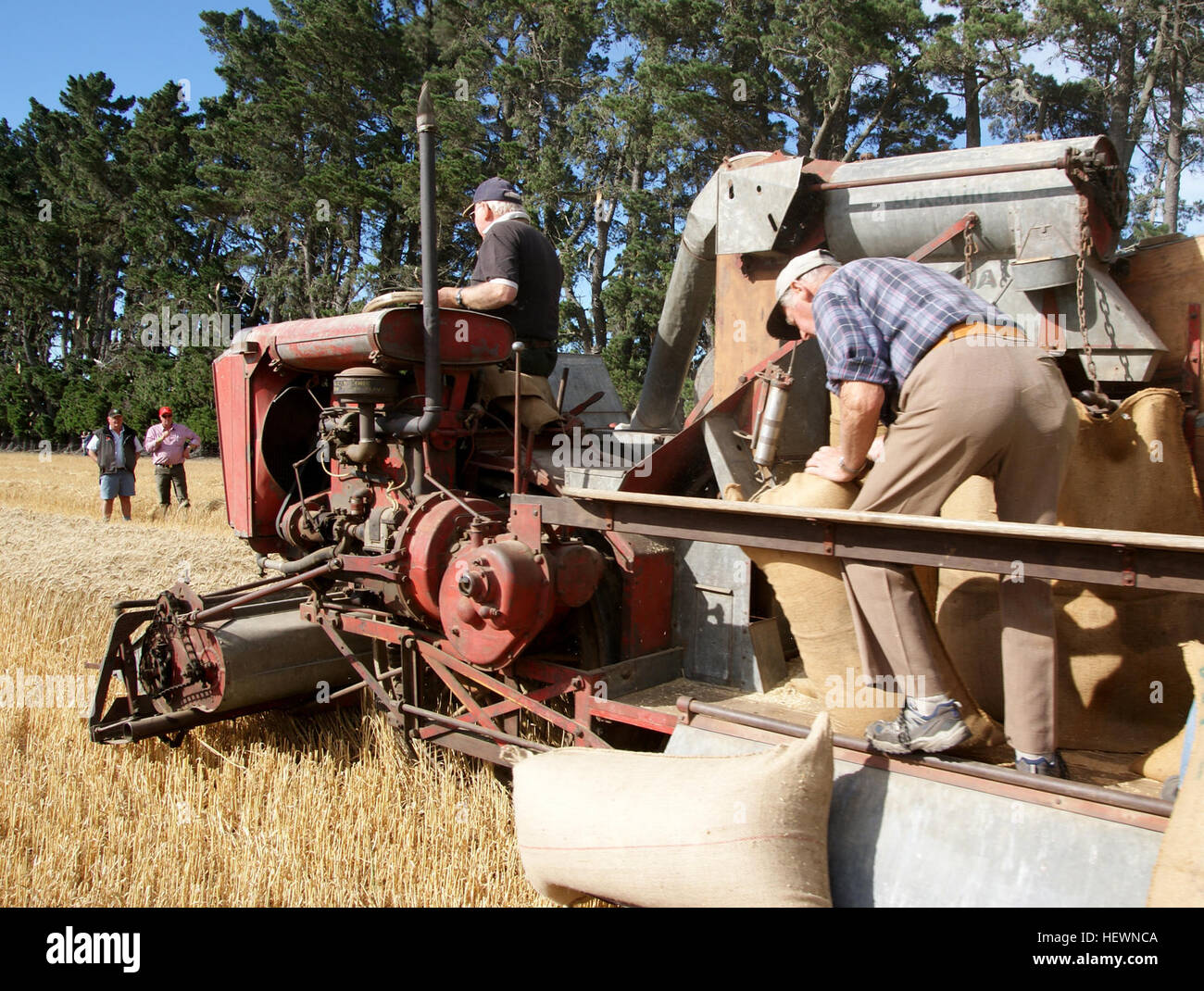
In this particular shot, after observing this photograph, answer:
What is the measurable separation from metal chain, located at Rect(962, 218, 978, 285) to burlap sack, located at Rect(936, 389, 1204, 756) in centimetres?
80

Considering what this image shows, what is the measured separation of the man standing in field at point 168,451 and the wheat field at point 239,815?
7.30 metres

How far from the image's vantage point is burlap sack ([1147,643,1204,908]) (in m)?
2.13

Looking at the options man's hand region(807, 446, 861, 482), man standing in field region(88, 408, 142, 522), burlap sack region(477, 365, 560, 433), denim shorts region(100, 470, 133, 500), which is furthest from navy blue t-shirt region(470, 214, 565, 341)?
denim shorts region(100, 470, 133, 500)

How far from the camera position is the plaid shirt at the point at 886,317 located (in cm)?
287

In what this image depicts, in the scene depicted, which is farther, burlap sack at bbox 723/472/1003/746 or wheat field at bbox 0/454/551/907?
wheat field at bbox 0/454/551/907

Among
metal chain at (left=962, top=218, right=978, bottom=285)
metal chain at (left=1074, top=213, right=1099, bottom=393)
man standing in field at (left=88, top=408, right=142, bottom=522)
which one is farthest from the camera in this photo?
man standing in field at (left=88, top=408, right=142, bottom=522)

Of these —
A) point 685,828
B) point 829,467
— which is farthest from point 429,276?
point 685,828

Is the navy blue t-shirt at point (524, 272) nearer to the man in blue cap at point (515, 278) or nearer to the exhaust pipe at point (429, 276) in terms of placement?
the man in blue cap at point (515, 278)

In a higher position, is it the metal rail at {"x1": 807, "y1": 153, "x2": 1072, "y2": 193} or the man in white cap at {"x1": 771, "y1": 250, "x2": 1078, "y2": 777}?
the metal rail at {"x1": 807, "y1": 153, "x2": 1072, "y2": 193}

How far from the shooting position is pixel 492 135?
90.7 ft

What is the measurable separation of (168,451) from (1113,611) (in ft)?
41.5

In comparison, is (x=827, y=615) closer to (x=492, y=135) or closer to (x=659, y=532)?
(x=659, y=532)

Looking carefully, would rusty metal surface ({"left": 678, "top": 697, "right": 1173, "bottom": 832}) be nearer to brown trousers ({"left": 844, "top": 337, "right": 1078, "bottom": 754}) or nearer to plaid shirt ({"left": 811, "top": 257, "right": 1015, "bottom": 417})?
brown trousers ({"left": 844, "top": 337, "right": 1078, "bottom": 754})
